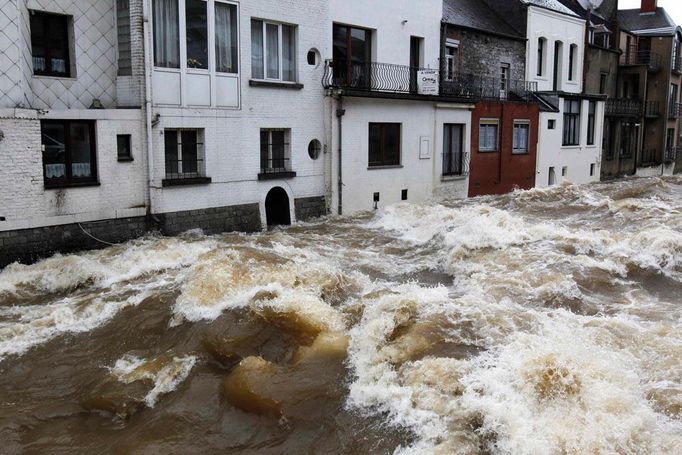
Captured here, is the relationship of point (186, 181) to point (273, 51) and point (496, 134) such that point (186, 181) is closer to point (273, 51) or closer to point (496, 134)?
point (273, 51)

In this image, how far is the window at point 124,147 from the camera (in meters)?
15.1

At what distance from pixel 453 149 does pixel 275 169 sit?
8494mm

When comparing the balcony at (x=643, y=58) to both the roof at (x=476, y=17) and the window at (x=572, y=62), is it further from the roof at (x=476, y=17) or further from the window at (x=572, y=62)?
the roof at (x=476, y=17)

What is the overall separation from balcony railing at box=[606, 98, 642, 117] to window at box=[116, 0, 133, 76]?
28.5 m

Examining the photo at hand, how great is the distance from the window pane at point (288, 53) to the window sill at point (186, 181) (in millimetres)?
4108

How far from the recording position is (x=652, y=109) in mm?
41406

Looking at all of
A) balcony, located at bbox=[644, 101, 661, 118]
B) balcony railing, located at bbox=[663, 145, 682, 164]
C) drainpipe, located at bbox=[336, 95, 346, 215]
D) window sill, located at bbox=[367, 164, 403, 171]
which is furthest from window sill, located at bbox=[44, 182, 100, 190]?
balcony railing, located at bbox=[663, 145, 682, 164]

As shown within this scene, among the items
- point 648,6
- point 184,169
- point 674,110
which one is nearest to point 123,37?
point 184,169

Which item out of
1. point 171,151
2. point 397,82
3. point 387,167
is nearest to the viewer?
point 171,151

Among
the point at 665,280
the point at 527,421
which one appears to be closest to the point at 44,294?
the point at 527,421

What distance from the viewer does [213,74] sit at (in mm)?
16562

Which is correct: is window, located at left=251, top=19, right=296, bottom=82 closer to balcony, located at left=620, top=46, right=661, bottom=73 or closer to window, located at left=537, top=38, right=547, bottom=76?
window, located at left=537, top=38, right=547, bottom=76

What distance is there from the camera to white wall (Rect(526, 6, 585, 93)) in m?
30.7

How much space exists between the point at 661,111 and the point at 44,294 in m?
40.1
